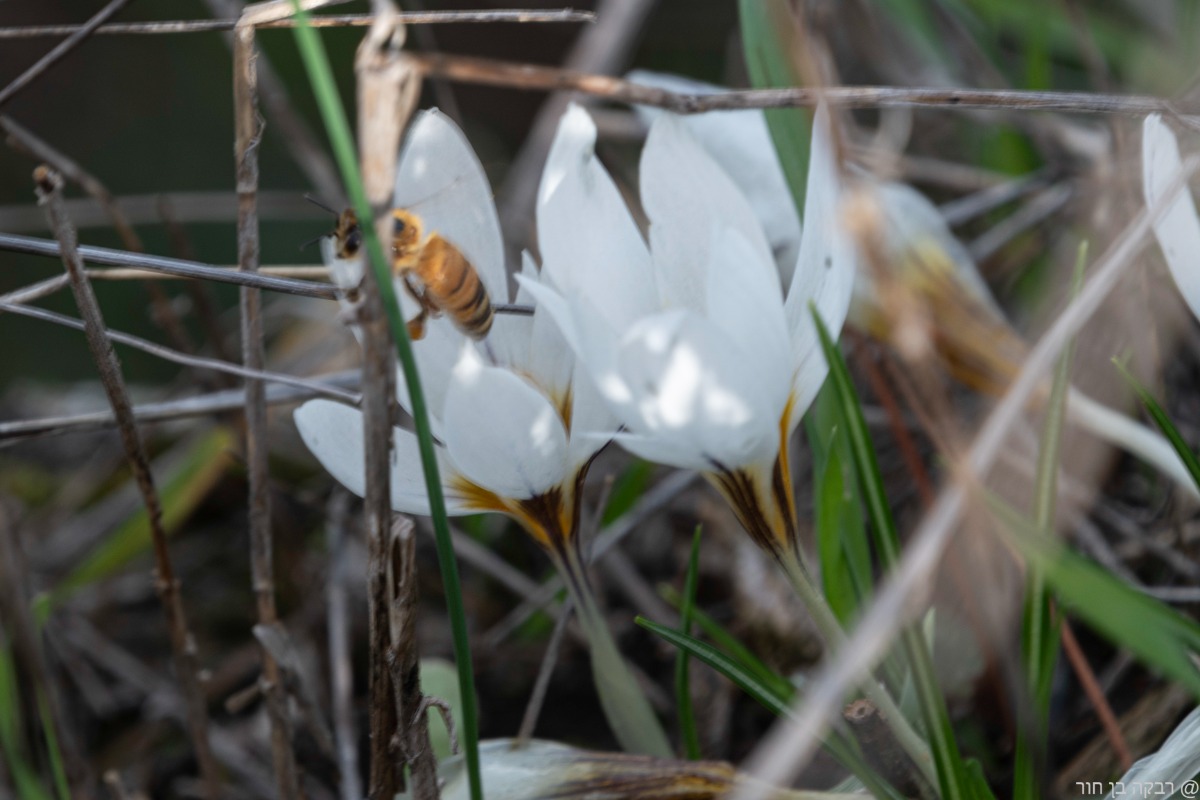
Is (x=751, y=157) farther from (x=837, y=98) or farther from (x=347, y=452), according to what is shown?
(x=347, y=452)

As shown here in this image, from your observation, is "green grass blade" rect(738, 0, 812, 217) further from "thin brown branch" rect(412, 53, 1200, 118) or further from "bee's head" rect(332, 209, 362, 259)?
"bee's head" rect(332, 209, 362, 259)

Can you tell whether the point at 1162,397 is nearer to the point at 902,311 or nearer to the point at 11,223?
the point at 902,311

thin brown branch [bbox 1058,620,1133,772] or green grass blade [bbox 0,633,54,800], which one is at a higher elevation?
green grass blade [bbox 0,633,54,800]

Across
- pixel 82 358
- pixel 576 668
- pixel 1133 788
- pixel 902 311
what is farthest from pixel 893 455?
pixel 82 358

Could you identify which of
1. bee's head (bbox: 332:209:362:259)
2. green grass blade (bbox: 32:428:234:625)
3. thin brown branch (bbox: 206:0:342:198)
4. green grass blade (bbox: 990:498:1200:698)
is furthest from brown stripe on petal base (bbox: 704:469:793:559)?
thin brown branch (bbox: 206:0:342:198)

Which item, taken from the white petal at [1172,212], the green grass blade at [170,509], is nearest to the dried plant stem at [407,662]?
the white petal at [1172,212]

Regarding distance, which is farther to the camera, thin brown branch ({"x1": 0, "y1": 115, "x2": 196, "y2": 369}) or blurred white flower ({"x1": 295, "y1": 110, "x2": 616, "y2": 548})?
thin brown branch ({"x1": 0, "y1": 115, "x2": 196, "y2": 369})
